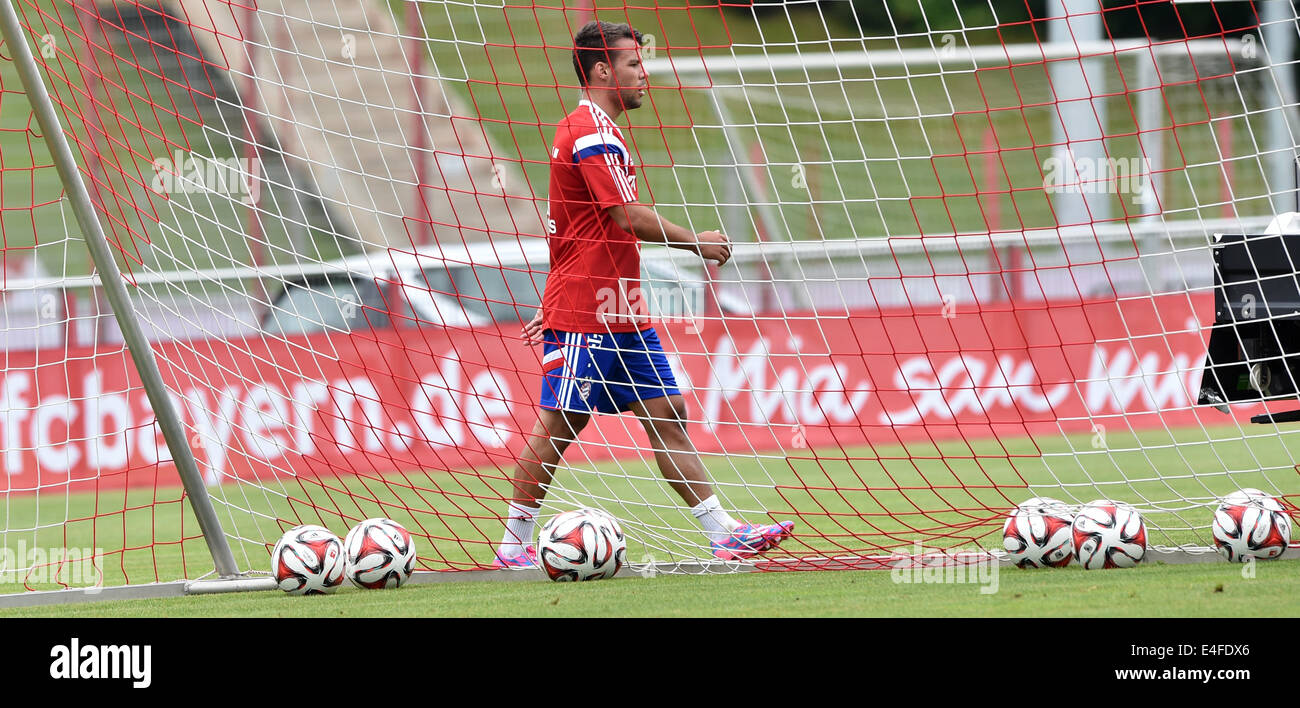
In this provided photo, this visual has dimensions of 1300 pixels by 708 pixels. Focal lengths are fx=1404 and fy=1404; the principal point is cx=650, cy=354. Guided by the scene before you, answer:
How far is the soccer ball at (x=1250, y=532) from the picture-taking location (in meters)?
4.50

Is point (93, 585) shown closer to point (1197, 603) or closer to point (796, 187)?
point (1197, 603)

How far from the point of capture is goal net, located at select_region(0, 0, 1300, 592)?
5.62 metres

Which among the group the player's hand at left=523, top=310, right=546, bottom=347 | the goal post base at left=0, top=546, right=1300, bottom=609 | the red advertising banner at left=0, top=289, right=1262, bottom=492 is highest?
the red advertising banner at left=0, top=289, right=1262, bottom=492

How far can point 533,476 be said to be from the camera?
5.21 m

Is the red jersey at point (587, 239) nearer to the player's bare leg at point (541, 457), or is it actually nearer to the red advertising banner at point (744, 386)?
the player's bare leg at point (541, 457)

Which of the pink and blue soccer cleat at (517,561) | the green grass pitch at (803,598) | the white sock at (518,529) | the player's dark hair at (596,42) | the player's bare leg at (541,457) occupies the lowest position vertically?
the green grass pitch at (803,598)

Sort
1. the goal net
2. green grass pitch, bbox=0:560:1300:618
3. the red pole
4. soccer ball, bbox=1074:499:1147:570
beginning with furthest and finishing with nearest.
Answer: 1. the red pole
2. the goal net
3. soccer ball, bbox=1074:499:1147:570
4. green grass pitch, bbox=0:560:1300:618

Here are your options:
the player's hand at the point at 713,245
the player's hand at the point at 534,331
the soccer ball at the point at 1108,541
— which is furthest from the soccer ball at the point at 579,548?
the soccer ball at the point at 1108,541

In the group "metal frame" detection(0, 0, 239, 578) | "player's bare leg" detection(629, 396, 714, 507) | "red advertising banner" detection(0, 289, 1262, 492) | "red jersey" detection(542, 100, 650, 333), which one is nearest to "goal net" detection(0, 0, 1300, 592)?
"red advertising banner" detection(0, 289, 1262, 492)

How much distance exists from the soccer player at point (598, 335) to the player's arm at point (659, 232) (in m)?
0.08

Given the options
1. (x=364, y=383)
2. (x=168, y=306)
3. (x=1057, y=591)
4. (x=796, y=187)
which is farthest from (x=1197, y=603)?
(x=796, y=187)

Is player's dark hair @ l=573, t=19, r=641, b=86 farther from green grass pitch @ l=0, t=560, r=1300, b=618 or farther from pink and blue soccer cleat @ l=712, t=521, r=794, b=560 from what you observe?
green grass pitch @ l=0, t=560, r=1300, b=618

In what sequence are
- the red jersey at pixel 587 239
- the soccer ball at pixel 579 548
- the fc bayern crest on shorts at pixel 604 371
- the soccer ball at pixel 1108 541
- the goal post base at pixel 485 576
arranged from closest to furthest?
1. the soccer ball at pixel 1108 541
2. the soccer ball at pixel 579 548
3. the goal post base at pixel 485 576
4. the red jersey at pixel 587 239
5. the fc bayern crest on shorts at pixel 604 371

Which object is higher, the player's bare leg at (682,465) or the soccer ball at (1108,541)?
the player's bare leg at (682,465)
